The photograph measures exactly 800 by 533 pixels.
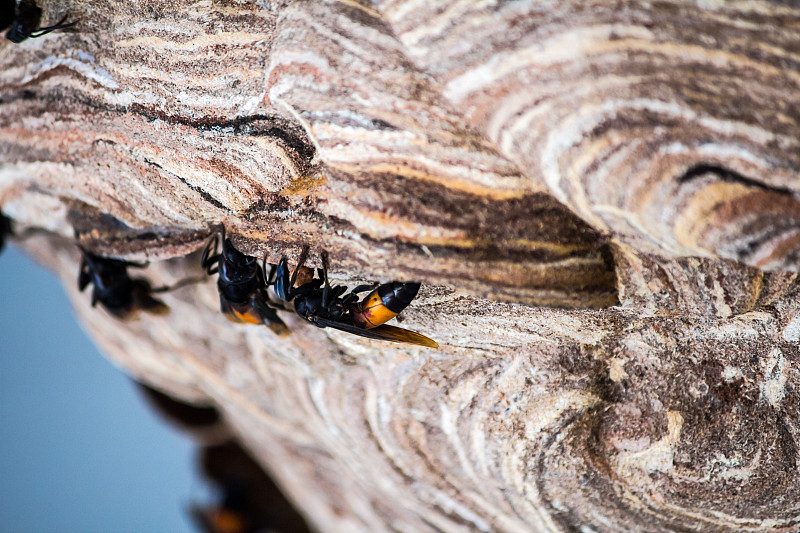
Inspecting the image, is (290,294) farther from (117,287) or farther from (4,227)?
(4,227)

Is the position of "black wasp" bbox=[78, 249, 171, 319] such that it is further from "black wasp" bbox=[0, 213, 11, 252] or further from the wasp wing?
the wasp wing

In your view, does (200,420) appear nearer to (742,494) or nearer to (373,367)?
(373,367)

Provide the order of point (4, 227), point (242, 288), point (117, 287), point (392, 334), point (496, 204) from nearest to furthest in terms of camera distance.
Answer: point (496, 204) < point (392, 334) < point (242, 288) < point (117, 287) < point (4, 227)

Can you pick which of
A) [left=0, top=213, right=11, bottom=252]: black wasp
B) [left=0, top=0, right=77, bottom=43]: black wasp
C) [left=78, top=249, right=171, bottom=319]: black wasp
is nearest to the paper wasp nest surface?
[left=0, top=0, right=77, bottom=43]: black wasp

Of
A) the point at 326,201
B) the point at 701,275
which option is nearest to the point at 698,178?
the point at 701,275

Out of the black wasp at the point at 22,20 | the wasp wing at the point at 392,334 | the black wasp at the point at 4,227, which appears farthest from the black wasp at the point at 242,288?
the black wasp at the point at 4,227

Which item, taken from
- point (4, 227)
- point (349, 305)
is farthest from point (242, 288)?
point (4, 227)
